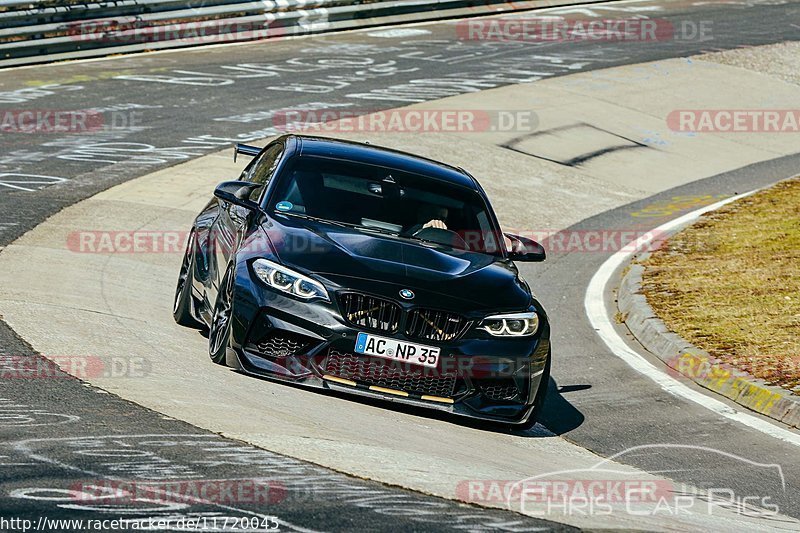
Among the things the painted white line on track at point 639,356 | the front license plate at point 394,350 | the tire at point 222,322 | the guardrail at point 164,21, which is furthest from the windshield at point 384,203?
the guardrail at point 164,21

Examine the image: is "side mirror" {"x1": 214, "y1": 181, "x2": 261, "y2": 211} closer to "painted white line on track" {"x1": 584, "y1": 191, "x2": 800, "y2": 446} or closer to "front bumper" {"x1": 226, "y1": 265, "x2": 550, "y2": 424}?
"front bumper" {"x1": 226, "y1": 265, "x2": 550, "y2": 424}

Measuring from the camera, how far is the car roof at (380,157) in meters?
9.33

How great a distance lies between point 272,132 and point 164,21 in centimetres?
684

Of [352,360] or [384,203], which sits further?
[384,203]

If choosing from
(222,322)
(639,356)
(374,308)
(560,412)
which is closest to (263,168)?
(222,322)

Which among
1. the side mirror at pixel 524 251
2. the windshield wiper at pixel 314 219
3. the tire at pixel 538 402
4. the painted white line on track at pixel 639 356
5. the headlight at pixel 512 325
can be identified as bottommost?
the painted white line on track at pixel 639 356

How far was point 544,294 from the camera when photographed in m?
13.0

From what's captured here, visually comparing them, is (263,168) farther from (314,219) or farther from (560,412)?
(560,412)

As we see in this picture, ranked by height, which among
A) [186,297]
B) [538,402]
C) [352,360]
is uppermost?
[352,360]

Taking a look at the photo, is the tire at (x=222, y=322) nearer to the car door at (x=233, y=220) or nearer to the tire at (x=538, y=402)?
the car door at (x=233, y=220)

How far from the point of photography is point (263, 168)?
9.69 m

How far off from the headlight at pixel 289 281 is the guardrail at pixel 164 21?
15855 mm

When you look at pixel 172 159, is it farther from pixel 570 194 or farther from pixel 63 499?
pixel 63 499

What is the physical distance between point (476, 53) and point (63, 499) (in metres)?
21.8
